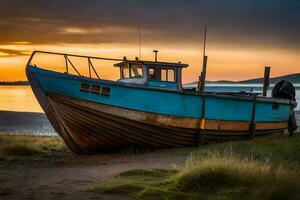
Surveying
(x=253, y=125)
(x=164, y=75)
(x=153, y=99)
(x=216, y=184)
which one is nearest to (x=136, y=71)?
(x=164, y=75)

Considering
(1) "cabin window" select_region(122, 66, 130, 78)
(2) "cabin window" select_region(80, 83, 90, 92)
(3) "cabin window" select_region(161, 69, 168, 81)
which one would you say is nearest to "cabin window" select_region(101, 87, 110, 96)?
(2) "cabin window" select_region(80, 83, 90, 92)

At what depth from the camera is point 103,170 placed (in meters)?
12.4

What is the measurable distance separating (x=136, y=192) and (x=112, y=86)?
286 inches

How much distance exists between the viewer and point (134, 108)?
16.5m

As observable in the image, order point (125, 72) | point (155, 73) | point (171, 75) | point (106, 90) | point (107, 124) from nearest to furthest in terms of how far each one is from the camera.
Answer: point (106, 90), point (107, 124), point (155, 73), point (171, 75), point (125, 72)

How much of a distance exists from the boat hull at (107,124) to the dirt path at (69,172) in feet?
1.91

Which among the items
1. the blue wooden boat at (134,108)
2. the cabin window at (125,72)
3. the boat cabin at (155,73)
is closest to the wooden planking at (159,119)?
the blue wooden boat at (134,108)

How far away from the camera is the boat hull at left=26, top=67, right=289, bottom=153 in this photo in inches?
635

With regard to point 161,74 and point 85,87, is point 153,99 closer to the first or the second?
point 161,74

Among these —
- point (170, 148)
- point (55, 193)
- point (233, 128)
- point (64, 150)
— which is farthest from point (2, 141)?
point (55, 193)

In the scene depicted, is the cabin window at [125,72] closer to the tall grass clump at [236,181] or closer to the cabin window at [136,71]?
the cabin window at [136,71]

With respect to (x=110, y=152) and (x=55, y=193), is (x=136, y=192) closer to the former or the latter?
(x=55, y=193)

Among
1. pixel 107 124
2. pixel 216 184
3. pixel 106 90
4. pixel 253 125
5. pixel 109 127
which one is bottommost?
pixel 253 125

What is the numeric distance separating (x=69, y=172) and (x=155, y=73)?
6609 mm
